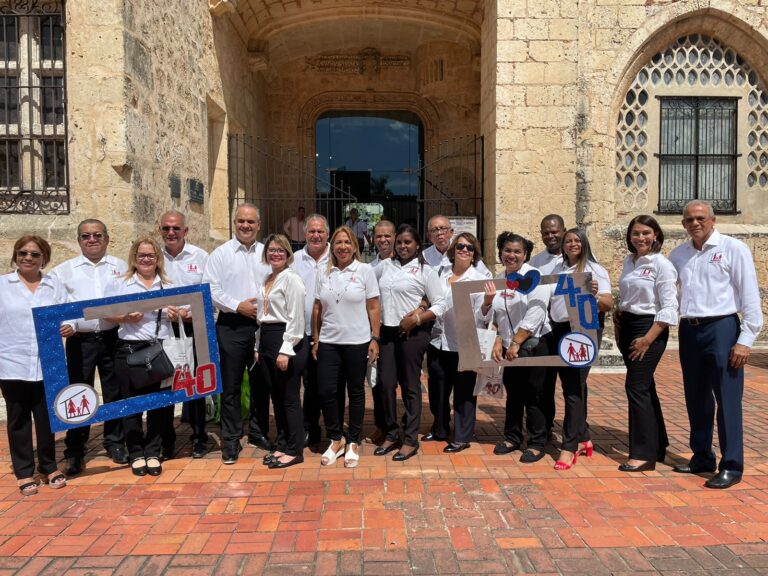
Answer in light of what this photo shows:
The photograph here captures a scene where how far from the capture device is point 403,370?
4484mm

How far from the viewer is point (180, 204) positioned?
7.08 m

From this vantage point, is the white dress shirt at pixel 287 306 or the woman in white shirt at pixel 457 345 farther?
the woman in white shirt at pixel 457 345

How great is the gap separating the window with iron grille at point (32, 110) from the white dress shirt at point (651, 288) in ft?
17.5

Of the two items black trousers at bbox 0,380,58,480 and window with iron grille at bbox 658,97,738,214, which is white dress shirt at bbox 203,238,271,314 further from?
window with iron grille at bbox 658,97,738,214

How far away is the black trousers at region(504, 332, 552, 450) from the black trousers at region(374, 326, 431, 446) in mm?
753

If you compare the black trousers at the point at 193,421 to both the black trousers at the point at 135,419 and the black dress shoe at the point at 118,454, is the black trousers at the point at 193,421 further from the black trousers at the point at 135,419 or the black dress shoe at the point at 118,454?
the black dress shoe at the point at 118,454

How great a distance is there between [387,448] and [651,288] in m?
2.32

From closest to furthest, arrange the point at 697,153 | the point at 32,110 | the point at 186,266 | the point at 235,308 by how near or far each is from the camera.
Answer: the point at 235,308, the point at 186,266, the point at 32,110, the point at 697,153

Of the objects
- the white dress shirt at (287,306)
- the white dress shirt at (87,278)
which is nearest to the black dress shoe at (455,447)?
the white dress shirt at (287,306)

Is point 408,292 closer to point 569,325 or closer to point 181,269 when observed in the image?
point 569,325

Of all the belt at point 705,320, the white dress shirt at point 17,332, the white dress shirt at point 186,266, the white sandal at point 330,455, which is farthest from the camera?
the white dress shirt at point 186,266

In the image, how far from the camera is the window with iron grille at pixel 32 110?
5836 mm

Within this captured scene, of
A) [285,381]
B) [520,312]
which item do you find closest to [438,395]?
[520,312]

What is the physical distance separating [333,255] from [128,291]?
60.1 inches
